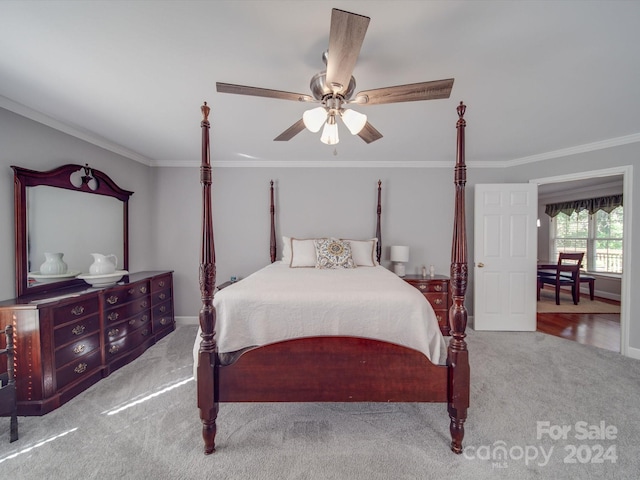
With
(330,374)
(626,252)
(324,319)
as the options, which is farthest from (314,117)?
(626,252)

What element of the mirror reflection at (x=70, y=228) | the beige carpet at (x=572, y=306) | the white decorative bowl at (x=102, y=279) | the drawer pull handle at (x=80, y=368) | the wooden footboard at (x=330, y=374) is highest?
the mirror reflection at (x=70, y=228)

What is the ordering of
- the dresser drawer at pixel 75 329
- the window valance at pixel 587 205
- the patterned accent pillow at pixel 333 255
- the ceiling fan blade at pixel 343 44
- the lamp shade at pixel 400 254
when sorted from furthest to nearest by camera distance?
the window valance at pixel 587 205 → the lamp shade at pixel 400 254 → the patterned accent pillow at pixel 333 255 → the dresser drawer at pixel 75 329 → the ceiling fan blade at pixel 343 44

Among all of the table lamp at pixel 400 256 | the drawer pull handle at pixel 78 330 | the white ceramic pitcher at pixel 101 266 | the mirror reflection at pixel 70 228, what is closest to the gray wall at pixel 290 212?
the table lamp at pixel 400 256

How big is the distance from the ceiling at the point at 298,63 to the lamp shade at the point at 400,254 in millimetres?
1445

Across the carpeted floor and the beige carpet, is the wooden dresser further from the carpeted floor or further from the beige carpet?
the beige carpet

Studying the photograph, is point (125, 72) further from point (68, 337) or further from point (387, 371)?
point (387, 371)

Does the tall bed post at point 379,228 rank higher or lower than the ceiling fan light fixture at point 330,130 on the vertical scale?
lower

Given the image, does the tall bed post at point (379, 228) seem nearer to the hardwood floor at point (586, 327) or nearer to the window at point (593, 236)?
the hardwood floor at point (586, 327)

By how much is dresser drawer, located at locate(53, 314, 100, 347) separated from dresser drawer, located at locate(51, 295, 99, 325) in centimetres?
4

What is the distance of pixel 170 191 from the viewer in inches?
141

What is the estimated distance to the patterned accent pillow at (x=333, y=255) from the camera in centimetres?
294

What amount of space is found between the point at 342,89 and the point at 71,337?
2.68m

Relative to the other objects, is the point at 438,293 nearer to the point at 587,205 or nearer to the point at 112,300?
the point at 112,300

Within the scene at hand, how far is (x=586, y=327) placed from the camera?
11.2 ft
